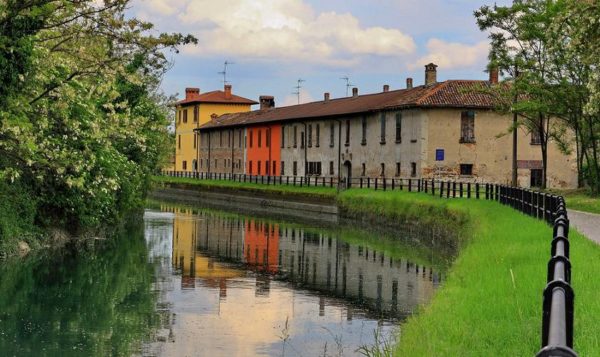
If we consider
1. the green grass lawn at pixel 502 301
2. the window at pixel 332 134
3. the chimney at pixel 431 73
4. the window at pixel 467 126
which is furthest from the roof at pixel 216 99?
the green grass lawn at pixel 502 301

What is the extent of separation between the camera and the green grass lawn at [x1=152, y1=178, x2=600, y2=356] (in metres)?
8.03

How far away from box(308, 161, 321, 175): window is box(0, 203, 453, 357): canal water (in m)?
29.0

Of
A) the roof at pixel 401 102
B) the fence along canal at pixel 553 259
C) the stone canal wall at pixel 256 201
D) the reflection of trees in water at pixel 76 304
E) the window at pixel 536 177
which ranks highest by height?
the roof at pixel 401 102

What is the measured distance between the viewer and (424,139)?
49.7 m

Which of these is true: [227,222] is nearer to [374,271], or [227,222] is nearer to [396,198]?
[396,198]

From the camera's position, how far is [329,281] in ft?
70.9

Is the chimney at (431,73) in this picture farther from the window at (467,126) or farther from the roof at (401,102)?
the window at (467,126)

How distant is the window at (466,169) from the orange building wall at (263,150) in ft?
73.2

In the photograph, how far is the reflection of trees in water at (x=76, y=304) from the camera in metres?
13.4

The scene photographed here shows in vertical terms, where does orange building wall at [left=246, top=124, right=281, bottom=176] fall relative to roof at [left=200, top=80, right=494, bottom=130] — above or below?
below

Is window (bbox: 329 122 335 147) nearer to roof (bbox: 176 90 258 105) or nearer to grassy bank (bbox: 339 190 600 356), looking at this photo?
roof (bbox: 176 90 258 105)

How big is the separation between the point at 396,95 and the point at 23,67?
4149 cm

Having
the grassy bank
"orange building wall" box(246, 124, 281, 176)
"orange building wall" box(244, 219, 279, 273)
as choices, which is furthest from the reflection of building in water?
"orange building wall" box(246, 124, 281, 176)

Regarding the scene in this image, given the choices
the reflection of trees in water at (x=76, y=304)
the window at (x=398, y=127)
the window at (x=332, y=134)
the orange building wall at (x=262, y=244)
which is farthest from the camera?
the window at (x=332, y=134)
